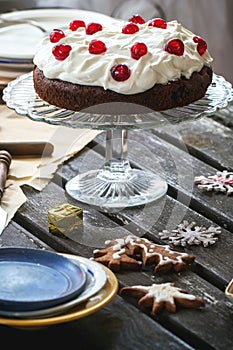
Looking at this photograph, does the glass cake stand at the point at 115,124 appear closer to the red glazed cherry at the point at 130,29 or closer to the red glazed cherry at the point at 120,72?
the red glazed cherry at the point at 120,72

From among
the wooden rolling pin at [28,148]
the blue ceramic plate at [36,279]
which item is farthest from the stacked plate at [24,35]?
the blue ceramic plate at [36,279]

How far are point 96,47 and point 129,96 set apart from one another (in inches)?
4.6

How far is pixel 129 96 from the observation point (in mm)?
1625

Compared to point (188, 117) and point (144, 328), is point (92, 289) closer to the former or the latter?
point (144, 328)

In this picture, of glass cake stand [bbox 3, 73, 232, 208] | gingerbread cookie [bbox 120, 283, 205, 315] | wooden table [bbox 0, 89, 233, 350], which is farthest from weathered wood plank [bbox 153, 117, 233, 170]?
gingerbread cookie [bbox 120, 283, 205, 315]

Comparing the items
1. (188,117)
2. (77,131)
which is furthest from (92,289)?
(77,131)

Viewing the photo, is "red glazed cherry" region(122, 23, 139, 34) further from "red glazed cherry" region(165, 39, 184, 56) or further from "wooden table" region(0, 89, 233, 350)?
"wooden table" region(0, 89, 233, 350)

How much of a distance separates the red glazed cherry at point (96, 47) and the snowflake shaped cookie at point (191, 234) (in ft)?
1.19

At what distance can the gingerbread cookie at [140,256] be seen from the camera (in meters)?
1.43

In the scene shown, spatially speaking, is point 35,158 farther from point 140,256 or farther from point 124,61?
point 140,256

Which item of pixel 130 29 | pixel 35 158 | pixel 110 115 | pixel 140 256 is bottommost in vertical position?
pixel 35 158

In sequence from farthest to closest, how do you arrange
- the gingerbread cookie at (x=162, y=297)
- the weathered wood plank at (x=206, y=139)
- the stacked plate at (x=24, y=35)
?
the stacked plate at (x=24, y=35) → the weathered wood plank at (x=206, y=139) → the gingerbread cookie at (x=162, y=297)

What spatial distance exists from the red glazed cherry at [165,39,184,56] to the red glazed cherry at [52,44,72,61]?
Answer: 19 centimetres

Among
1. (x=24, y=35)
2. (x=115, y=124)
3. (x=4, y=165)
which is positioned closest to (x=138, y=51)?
(x=115, y=124)
